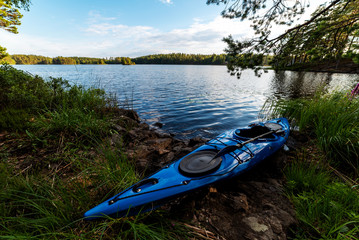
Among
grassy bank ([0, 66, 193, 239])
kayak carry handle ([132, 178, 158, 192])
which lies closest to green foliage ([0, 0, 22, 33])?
grassy bank ([0, 66, 193, 239])

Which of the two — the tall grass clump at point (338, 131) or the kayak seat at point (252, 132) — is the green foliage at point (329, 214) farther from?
the kayak seat at point (252, 132)

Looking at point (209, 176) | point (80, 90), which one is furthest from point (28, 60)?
point (209, 176)

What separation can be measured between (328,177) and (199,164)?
2.04 meters

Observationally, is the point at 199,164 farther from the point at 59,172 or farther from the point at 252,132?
the point at 59,172

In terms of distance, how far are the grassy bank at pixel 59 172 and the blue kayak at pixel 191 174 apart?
5.6 inches

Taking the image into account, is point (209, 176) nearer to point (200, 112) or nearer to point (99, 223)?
point (99, 223)

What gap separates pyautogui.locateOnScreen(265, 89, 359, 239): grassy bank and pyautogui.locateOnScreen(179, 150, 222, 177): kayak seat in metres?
1.17

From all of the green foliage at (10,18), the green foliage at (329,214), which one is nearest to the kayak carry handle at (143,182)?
the green foliage at (329,214)

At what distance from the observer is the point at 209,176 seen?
7.14ft

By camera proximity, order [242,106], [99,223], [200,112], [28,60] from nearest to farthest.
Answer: [99,223] < [200,112] < [242,106] < [28,60]

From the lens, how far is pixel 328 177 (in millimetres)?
2291

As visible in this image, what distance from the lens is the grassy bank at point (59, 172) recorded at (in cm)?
149

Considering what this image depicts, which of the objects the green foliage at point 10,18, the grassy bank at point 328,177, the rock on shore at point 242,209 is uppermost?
the green foliage at point 10,18

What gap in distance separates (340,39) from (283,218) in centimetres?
505
